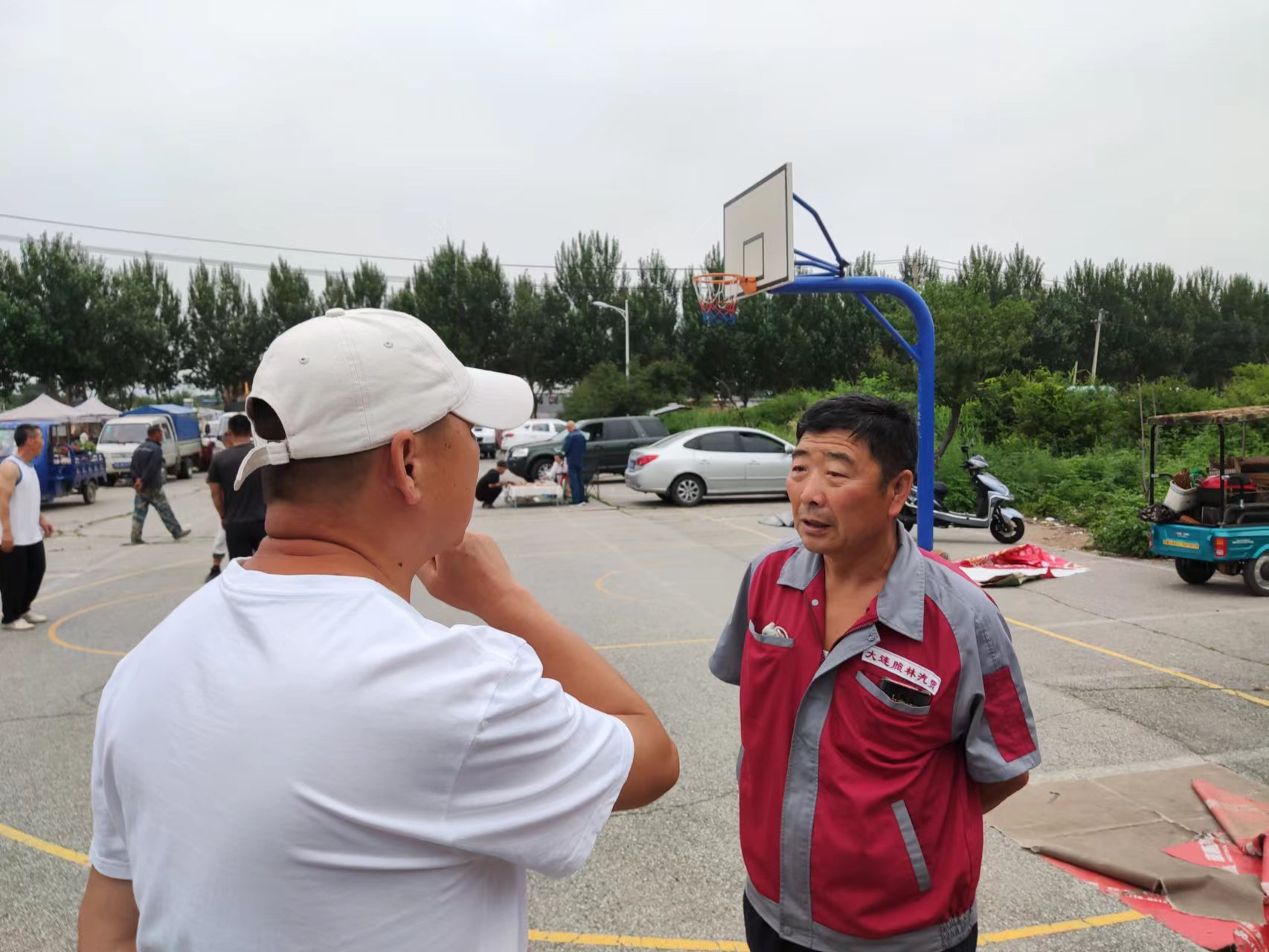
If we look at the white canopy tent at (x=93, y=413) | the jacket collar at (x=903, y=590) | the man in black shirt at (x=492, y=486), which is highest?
the white canopy tent at (x=93, y=413)

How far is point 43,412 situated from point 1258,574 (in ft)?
108

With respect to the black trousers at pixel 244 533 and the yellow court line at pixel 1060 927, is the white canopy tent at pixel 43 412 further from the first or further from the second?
the yellow court line at pixel 1060 927

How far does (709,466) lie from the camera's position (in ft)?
61.8

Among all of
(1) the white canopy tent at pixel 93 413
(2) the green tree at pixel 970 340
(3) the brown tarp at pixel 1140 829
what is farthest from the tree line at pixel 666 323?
(3) the brown tarp at pixel 1140 829

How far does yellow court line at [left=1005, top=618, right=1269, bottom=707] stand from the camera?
587cm

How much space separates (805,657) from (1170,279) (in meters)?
62.4

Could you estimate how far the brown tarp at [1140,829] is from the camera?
3.45 m

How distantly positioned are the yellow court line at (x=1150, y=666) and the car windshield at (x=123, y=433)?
27.9 m

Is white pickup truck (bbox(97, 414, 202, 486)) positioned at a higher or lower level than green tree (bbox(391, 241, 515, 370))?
lower

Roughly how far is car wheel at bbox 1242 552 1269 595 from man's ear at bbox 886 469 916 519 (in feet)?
28.7

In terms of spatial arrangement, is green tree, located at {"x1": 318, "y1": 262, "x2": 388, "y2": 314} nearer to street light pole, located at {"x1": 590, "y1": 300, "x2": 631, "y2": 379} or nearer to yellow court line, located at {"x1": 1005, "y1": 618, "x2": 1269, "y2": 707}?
street light pole, located at {"x1": 590, "y1": 300, "x2": 631, "y2": 379}

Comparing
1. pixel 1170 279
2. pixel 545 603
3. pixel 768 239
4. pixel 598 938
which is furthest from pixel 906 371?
pixel 1170 279

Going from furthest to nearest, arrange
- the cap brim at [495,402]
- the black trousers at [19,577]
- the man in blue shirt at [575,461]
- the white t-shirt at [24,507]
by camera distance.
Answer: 1. the man in blue shirt at [575,461]
2. the black trousers at [19,577]
3. the white t-shirt at [24,507]
4. the cap brim at [495,402]

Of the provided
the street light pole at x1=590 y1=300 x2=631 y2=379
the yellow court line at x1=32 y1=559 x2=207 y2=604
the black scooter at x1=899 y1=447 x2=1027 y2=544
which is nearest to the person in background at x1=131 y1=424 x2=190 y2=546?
the yellow court line at x1=32 y1=559 x2=207 y2=604
